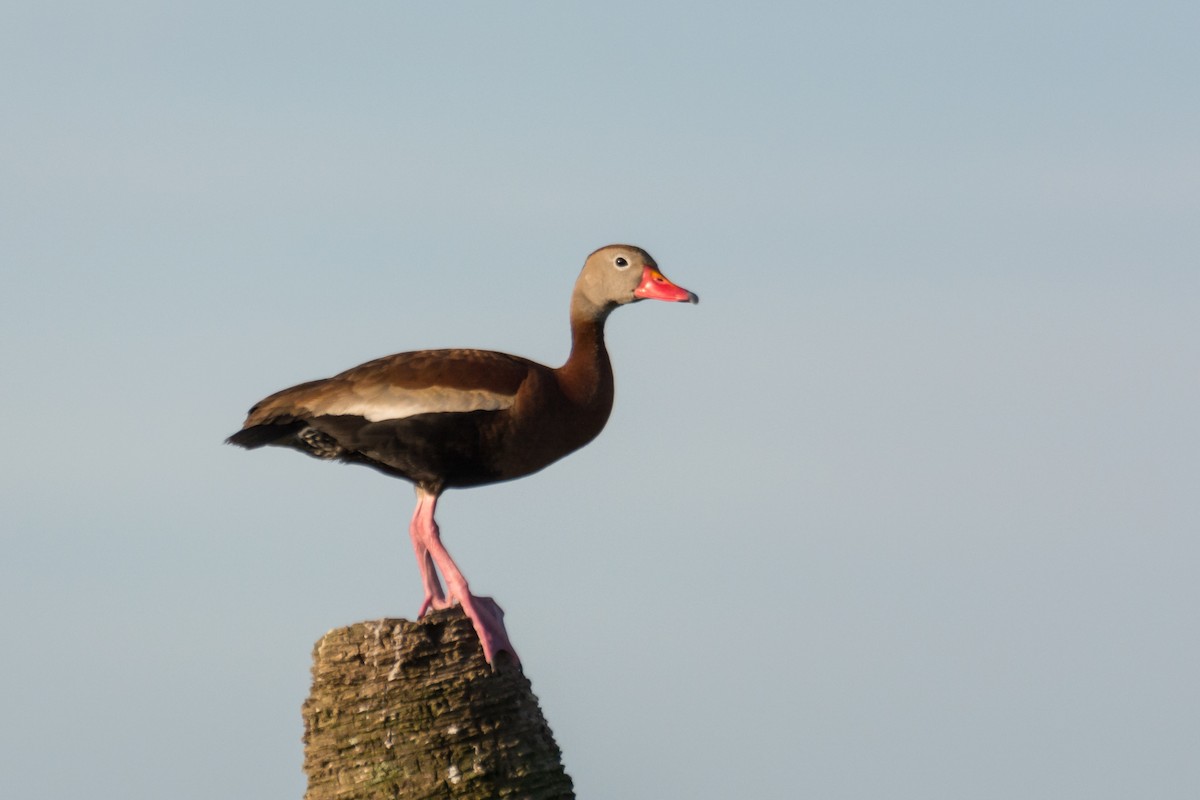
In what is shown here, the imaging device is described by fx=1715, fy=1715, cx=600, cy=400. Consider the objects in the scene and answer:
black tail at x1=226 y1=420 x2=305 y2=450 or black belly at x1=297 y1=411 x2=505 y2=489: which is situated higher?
black tail at x1=226 y1=420 x2=305 y2=450

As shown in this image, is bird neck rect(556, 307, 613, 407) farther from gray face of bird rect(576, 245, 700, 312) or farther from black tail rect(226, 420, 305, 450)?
black tail rect(226, 420, 305, 450)

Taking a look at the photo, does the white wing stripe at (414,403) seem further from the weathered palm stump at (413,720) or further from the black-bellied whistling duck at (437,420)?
the weathered palm stump at (413,720)

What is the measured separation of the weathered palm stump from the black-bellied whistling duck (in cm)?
105

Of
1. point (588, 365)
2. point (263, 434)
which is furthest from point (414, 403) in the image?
point (588, 365)

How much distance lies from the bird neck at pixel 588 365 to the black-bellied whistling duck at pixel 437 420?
0.01 m

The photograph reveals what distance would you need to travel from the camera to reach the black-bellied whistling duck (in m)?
11.5

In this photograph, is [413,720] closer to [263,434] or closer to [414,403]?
[414,403]

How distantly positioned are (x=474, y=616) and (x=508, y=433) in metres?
1.60

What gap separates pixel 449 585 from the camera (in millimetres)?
11094

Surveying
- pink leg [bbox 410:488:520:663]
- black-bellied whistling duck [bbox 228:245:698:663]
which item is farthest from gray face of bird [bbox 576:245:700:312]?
pink leg [bbox 410:488:520:663]

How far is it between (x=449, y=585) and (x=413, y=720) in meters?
1.33

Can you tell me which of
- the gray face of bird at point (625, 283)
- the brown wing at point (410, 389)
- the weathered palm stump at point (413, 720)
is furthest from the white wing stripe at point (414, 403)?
the weathered palm stump at point (413, 720)

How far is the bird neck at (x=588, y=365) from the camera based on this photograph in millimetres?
12109

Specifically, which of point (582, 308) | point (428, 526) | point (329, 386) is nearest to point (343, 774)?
point (428, 526)
